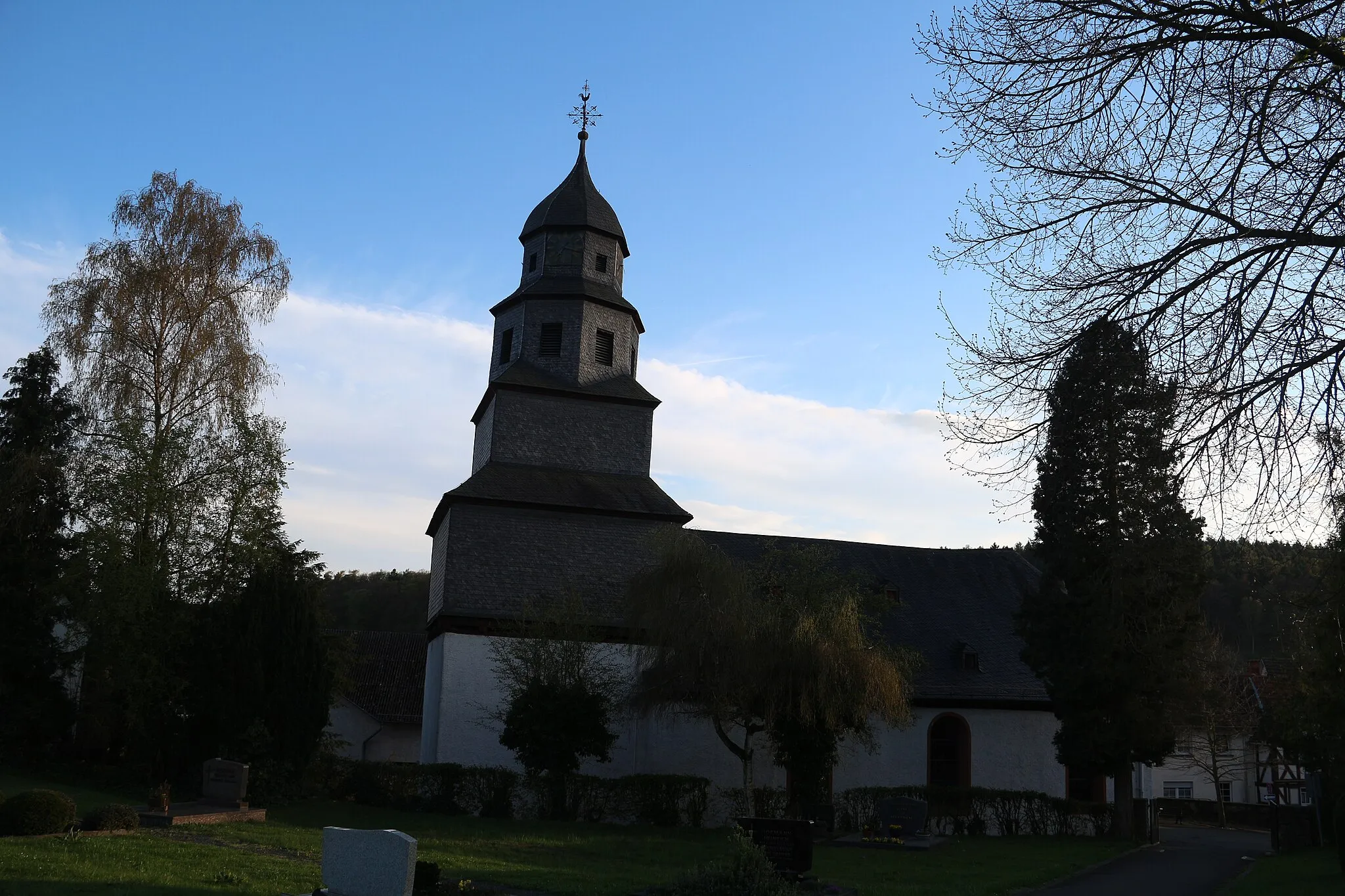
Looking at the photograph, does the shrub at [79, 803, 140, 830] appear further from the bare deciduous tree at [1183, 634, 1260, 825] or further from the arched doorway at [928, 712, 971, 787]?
the bare deciduous tree at [1183, 634, 1260, 825]

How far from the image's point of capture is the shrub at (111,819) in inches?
651

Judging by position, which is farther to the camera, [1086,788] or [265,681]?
[1086,788]

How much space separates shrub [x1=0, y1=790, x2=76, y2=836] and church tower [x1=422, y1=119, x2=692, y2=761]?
12036mm

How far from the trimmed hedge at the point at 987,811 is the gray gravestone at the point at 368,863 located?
18.1 metres

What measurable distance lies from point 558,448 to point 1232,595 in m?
28.7

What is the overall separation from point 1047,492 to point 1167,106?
15.1 feet

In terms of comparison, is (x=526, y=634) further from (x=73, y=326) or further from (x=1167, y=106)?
(x=1167, y=106)

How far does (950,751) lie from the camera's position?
29922 mm

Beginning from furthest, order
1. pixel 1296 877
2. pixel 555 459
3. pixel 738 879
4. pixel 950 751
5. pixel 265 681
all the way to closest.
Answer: pixel 555 459
pixel 950 751
pixel 265 681
pixel 1296 877
pixel 738 879

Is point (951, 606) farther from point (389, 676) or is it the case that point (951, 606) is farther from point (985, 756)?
point (389, 676)

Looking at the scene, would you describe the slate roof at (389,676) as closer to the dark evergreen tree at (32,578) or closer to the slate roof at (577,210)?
the dark evergreen tree at (32,578)

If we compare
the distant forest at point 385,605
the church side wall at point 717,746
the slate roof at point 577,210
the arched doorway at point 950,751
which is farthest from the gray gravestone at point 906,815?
the distant forest at point 385,605

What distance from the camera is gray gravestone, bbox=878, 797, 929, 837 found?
76.9 feet

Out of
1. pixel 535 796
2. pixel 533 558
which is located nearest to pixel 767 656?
pixel 535 796
